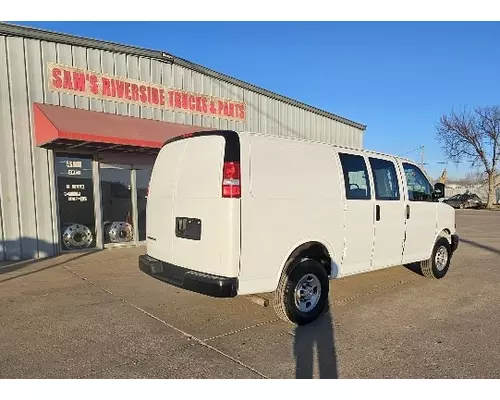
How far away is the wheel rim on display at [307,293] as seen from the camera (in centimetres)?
429

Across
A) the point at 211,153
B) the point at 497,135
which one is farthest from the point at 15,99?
the point at 497,135

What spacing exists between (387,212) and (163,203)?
3.22m

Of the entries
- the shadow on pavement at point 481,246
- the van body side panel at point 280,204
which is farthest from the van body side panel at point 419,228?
the shadow on pavement at point 481,246

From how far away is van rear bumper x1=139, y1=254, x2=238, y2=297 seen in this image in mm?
3619

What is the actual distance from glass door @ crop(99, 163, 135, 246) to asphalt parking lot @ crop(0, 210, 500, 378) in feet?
10.4

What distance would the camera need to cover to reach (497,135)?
3775 centimetres

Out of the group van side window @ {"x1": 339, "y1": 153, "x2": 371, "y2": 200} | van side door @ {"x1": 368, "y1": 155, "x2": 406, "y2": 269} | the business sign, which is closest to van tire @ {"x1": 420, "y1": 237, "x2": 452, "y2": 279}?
van side door @ {"x1": 368, "y1": 155, "x2": 406, "y2": 269}

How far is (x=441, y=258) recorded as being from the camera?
673cm

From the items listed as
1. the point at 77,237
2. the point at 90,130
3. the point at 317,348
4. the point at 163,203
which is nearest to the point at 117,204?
the point at 77,237

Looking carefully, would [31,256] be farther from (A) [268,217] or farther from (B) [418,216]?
(B) [418,216]

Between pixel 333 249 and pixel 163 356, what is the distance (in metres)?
2.37

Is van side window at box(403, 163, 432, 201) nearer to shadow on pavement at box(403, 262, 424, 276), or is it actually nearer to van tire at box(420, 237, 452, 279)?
van tire at box(420, 237, 452, 279)

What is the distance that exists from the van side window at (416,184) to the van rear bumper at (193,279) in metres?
3.63

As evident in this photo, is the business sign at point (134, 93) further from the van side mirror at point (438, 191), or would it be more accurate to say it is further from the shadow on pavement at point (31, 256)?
the van side mirror at point (438, 191)
